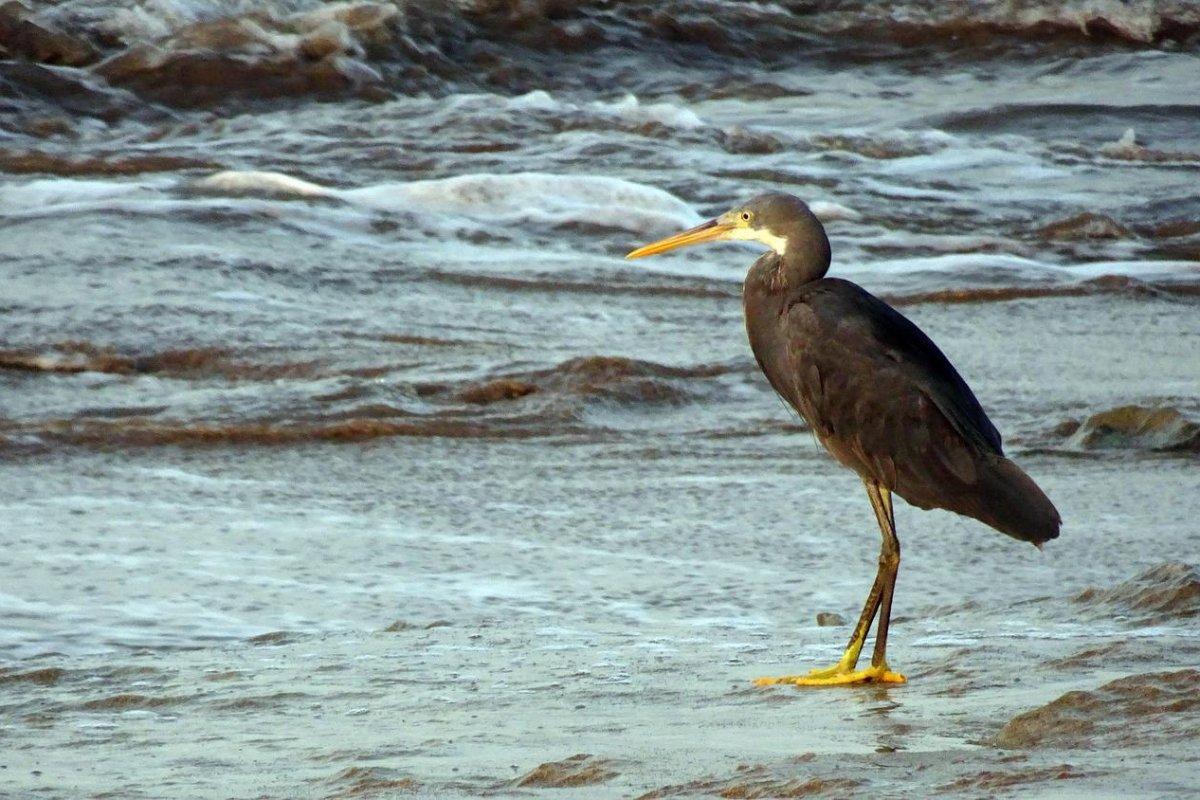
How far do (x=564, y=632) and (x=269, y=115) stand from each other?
30.4 ft

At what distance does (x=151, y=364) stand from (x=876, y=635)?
155 inches

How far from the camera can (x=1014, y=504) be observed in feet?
12.4

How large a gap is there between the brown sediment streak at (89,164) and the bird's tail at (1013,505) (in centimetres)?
768

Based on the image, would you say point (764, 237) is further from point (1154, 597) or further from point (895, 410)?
point (1154, 597)

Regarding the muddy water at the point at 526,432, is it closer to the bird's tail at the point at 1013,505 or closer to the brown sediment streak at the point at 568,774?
the brown sediment streak at the point at 568,774

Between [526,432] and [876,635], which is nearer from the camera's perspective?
[876,635]

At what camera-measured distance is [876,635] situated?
3.90m

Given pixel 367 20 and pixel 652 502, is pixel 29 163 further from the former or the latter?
pixel 652 502

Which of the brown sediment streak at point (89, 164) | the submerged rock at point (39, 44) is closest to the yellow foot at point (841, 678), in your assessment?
the brown sediment streak at point (89, 164)

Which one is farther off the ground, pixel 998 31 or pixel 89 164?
pixel 998 31

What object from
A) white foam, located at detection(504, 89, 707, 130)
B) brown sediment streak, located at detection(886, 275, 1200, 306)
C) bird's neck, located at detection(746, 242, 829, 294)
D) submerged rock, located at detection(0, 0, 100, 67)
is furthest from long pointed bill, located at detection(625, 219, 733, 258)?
submerged rock, located at detection(0, 0, 100, 67)

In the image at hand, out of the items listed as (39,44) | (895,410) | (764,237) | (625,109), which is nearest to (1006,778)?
(895,410)

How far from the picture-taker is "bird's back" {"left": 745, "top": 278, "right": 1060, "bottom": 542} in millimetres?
3846

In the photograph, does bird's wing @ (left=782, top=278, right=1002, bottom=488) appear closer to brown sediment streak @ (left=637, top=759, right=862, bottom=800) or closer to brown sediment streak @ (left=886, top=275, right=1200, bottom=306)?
brown sediment streak @ (left=637, top=759, right=862, bottom=800)
